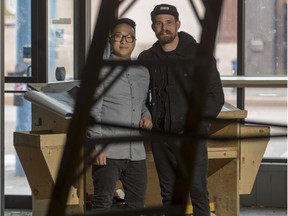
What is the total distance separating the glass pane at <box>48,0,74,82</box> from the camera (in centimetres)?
820

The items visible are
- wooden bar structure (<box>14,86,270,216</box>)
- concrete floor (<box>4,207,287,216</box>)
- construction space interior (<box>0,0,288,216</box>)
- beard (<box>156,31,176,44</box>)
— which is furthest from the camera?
concrete floor (<box>4,207,287,216</box>)

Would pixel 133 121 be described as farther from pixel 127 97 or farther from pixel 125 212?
pixel 125 212

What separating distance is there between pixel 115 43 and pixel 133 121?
0.52m

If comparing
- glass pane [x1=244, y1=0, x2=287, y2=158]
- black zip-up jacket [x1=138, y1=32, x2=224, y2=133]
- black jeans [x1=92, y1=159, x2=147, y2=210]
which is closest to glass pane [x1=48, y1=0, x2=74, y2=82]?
glass pane [x1=244, y1=0, x2=287, y2=158]

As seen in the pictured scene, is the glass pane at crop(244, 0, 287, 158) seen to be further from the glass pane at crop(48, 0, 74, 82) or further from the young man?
the young man

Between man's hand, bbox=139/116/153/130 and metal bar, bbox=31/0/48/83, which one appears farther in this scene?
metal bar, bbox=31/0/48/83

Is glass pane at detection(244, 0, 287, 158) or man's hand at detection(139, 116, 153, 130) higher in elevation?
glass pane at detection(244, 0, 287, 158)

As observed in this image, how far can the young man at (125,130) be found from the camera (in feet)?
20.0

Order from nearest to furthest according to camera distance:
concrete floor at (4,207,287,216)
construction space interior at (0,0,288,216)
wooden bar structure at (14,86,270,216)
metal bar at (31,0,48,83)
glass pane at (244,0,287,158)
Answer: wooden bar structure at (14,86,270,216)
construction space interior at (0,0,288,216)
metal bar at (31,0,48,83)
concrete floor at (4,207,287,216)
glass pane at (244,0,287,158)

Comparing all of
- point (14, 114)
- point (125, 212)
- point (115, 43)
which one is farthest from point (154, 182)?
point (125, 212)

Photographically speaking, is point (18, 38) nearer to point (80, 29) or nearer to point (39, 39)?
point (39, 39)

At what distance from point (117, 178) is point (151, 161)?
1.10 m

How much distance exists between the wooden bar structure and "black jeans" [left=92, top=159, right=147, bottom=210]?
309 mm

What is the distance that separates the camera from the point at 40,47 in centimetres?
814
